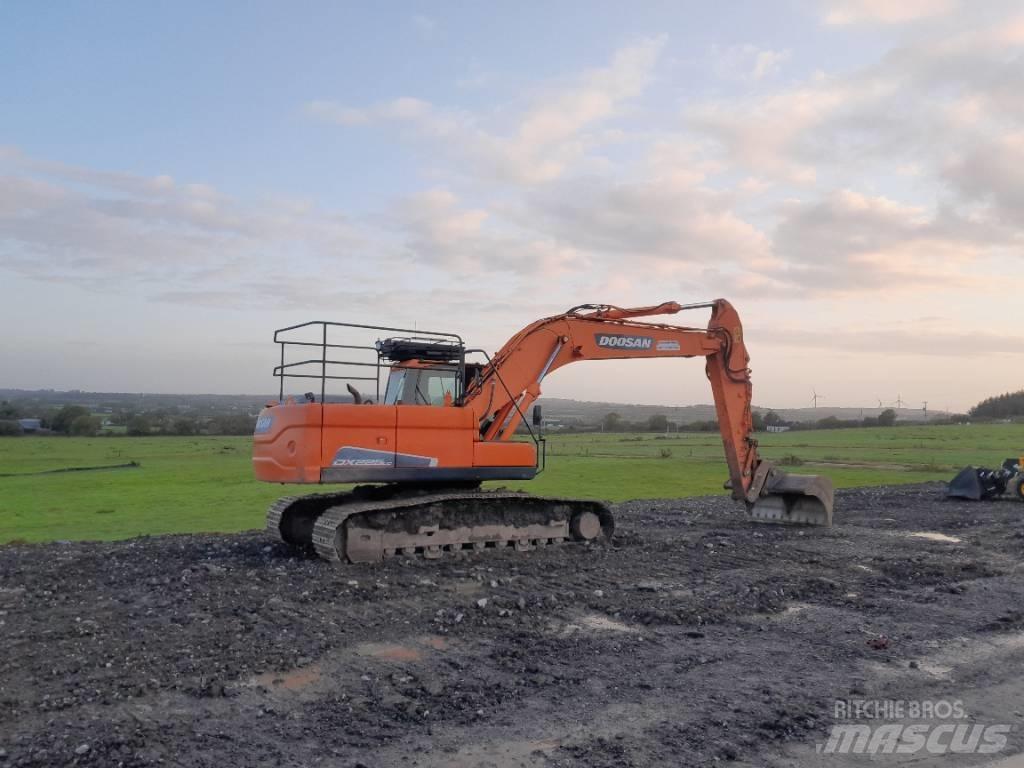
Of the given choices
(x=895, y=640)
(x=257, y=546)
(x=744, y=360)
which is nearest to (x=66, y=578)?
(x=257, y=546)

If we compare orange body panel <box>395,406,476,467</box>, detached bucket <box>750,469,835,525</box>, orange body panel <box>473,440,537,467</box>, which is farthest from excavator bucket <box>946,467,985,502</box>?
orange body panel <box>395,406,476,467</box>

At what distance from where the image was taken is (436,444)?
38.5ft

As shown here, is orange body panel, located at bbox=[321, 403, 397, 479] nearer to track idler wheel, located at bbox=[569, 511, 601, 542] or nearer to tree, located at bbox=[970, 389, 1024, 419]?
track idler wheel, located at bbox=[569, 511, 601, 542]

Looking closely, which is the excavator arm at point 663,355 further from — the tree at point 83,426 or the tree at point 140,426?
the tree at point 83,426

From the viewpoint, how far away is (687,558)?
11945 mm

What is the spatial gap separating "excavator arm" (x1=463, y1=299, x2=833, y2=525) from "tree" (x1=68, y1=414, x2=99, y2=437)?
7665 centimetres

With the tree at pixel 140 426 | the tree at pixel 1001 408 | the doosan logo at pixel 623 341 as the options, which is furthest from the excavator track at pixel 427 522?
the tree at pixel 1001 408

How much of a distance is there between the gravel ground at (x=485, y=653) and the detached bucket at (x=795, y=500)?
292 cm

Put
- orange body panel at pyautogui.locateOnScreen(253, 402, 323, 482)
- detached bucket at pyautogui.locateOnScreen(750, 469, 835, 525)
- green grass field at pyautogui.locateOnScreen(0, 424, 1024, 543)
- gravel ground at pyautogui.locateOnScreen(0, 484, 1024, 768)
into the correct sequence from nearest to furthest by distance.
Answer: gravel ground at pyautogui.locateOnScreen(0, 484, 1024, 768) < orange body panel at pyautogui.locateOnScreen(253, 402, 323, 482) < detached bucket at pyautogui.locateOnScreen(750, 469, 835, 525) < green grass field at pyautogui.locateOnScreen(0, 424, 1024, 543)

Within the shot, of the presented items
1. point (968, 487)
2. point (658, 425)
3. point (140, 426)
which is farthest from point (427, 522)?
point (658, 425)

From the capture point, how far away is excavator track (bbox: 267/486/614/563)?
10.9 meters

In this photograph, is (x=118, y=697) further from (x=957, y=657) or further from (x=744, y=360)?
(x=744, y=360)

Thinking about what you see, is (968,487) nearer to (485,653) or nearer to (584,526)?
(584,526)

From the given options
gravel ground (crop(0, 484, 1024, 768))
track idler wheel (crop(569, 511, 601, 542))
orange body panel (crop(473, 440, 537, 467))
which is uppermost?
orange body panel (crop(473, 440, 537, 467))
